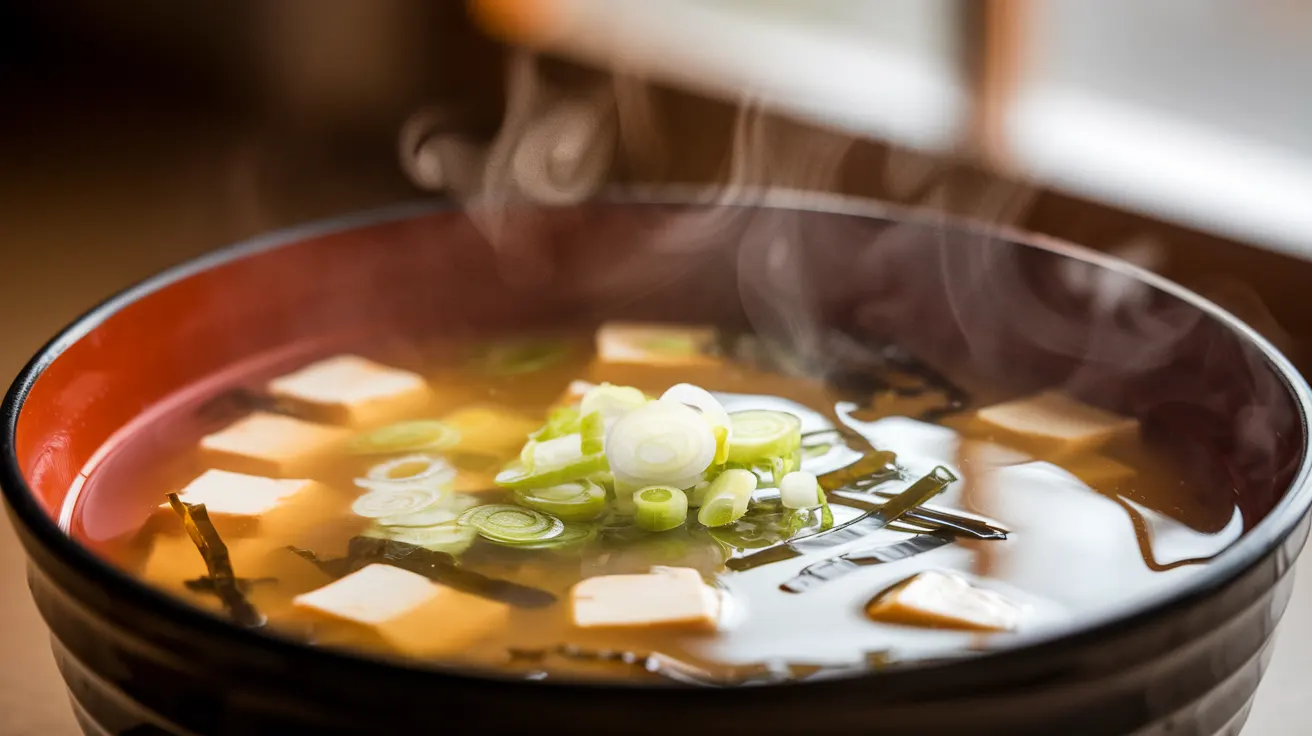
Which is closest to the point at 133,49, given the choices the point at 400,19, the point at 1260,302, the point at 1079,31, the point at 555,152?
the point at 400,19

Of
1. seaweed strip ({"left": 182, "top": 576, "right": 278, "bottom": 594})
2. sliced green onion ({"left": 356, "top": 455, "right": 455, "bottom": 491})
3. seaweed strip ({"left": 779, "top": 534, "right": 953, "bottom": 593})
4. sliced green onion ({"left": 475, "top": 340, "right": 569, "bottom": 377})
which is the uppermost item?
sliced green onion ({"left": 475, "top": 340, "right": 569, "bottom": 377})

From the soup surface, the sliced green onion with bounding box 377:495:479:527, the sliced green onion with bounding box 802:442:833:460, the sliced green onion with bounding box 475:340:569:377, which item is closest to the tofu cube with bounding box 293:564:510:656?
the soup surface

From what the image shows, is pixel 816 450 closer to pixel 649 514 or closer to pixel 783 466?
pixel 783 466

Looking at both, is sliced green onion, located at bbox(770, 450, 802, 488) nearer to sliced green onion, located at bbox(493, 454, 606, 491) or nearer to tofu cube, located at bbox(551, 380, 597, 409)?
sliced green onion, located at bbox(493, 454, 606, 491)

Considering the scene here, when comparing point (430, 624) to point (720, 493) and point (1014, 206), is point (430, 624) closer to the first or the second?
point (720, 493)

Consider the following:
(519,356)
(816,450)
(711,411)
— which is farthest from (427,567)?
(519,356)

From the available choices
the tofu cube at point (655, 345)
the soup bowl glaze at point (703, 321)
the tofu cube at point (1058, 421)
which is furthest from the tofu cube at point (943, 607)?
the tofu cube at point (655, 345)

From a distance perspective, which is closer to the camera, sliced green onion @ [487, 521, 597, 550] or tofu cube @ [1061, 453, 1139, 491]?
sliced green onion @ [487, 521, 597, 550]
